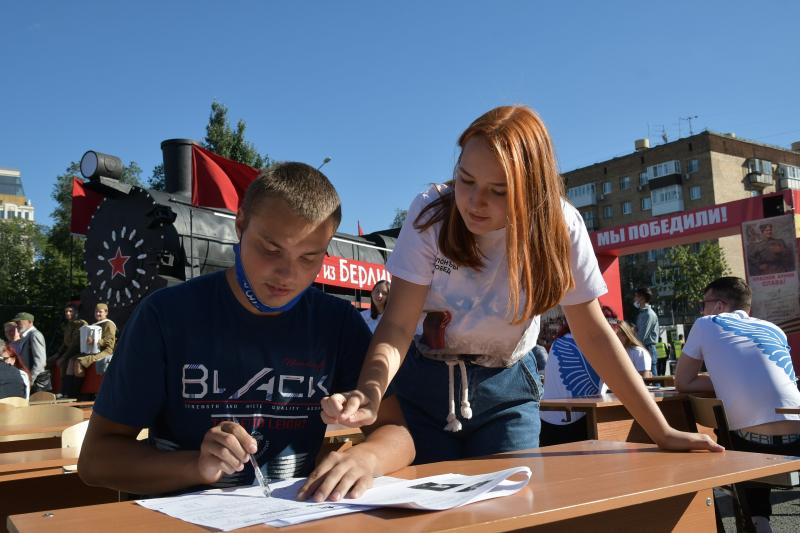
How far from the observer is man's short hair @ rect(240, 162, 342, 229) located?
1.55m

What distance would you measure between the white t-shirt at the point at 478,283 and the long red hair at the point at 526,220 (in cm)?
4

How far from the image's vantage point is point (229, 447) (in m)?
1.18

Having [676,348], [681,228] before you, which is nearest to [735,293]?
[681,228]

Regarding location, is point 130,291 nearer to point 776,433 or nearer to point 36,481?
point 36,481

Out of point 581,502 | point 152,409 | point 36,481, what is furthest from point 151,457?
point 36,481

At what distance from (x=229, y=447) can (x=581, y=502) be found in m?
0.57

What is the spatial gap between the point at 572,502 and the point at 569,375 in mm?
3622

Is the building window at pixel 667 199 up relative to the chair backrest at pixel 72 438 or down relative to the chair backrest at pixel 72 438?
up

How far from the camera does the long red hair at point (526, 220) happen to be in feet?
5.48

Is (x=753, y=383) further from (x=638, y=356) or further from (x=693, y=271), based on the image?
(x=693, y=271)

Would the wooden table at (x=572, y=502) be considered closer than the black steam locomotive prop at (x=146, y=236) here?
Yes

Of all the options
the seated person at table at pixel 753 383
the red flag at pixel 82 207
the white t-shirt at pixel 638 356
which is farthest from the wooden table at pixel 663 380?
the red flag at pixel 82 207

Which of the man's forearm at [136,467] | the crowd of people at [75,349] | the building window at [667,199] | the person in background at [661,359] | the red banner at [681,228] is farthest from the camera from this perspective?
the building window at [667,199]

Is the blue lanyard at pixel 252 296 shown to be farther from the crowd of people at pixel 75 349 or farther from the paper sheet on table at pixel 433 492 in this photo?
the crowd of people at pixel 75 349
